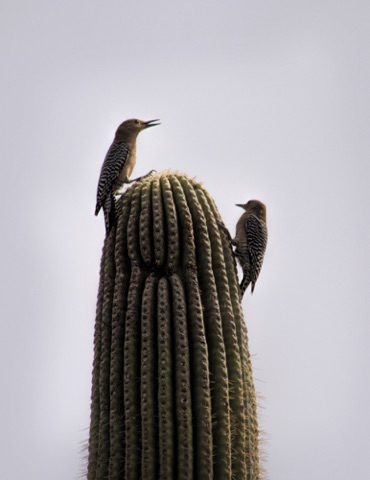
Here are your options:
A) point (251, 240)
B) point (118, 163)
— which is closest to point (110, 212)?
point (118, 163)

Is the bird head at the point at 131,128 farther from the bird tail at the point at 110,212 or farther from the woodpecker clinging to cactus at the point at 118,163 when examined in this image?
the bird tail at the point at 110,212

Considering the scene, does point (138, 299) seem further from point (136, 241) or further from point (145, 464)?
point (145, 464)

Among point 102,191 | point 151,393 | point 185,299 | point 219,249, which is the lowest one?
point 151,393

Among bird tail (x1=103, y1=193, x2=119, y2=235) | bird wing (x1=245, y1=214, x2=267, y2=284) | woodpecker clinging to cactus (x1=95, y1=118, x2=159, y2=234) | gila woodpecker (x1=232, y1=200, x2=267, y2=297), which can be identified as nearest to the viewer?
bird tail (x1=103, y1=193, x2=119, y2=235)

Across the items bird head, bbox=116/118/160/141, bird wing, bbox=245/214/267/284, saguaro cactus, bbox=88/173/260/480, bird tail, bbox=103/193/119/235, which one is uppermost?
bird head, bbox=116/118/160/141

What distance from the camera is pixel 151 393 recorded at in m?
6.68

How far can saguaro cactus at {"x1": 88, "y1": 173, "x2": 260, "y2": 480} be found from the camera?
21.8ft

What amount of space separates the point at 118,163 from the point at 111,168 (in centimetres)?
13

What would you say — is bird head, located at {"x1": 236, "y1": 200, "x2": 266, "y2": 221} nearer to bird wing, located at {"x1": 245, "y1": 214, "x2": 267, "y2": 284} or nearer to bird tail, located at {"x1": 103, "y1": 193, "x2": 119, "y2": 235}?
bird wing, located at {"x1": 245, "y1": 214, "x2": 267, "y2": 284}

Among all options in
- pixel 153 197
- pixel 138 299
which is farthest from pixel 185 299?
pixel 153 197

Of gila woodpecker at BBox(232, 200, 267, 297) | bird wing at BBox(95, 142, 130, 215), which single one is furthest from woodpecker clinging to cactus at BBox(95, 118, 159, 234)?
gila woodpecker at BBox(232, 200, 267, 297)

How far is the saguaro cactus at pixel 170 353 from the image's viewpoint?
21.8ft

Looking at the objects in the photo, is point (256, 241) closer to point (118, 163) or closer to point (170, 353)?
point (118, 163)

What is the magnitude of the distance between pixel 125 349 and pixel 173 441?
29.3 inches
